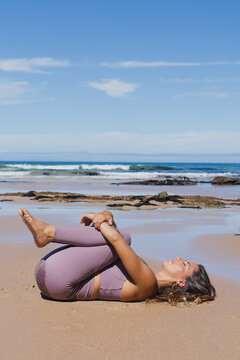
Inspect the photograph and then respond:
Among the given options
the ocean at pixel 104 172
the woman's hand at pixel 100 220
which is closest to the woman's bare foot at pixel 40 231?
the woman's hand at pixel 100 220

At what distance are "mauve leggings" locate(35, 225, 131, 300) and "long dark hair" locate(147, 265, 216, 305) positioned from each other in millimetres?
592

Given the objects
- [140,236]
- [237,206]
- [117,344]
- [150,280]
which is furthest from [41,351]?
[237,206]

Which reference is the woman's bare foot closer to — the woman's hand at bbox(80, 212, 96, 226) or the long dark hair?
the woman's hand at bbox(80, 212, 96, 226)

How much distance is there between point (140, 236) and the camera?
812cm

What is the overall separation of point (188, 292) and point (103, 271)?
840mm

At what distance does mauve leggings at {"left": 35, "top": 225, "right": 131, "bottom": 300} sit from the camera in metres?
3.94

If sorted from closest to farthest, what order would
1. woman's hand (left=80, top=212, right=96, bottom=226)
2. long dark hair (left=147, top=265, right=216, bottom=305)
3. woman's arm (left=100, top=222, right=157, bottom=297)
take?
1. woman's arm (left=100, top=222, right=157, bottom=297)
2. long dark hair (left=147, top=265, right=216, bottom=305)
3. woman's hand (left=80, top=212, right=96, bottom=226)

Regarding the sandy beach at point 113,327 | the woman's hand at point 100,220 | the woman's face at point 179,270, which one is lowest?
the sandy beach at point 113,327

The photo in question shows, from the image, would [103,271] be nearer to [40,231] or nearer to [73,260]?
[73,260]

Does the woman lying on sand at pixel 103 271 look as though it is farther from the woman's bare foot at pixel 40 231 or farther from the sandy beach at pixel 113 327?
the sandy beach at pixel 113 327

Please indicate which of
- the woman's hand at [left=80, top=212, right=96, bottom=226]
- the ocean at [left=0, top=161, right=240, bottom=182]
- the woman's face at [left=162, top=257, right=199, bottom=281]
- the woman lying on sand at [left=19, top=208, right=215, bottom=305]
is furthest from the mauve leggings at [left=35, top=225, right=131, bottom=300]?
the ocean at [left=0, top=161, right=240, bottom=182]

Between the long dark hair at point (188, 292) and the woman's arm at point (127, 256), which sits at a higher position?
the woman's arm at point (127, 256)

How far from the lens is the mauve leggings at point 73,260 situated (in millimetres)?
3943

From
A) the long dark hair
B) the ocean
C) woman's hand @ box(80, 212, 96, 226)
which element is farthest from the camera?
the ocean
